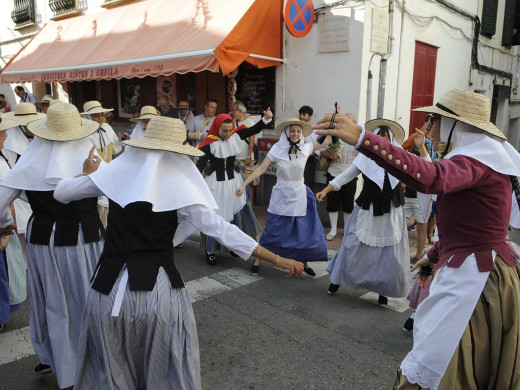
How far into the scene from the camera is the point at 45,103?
36.1 ft

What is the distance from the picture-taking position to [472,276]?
2.20 metres

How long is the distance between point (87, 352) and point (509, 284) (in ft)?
7.18

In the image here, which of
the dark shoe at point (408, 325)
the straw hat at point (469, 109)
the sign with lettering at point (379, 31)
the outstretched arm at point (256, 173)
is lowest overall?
the dark shoe at point (408, 325)

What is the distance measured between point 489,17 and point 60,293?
39.0 ft

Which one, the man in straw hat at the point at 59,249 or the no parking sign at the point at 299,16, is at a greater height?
the no parking sign at the point at 299,16

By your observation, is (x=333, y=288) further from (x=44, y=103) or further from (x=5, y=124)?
(x=44, y=103)

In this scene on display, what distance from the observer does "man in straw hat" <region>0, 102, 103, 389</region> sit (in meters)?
2.97

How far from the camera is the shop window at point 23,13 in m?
14.6

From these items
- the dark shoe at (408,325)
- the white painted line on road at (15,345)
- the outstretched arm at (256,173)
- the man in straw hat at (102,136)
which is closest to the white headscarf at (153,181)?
the white painted line on road at (15,345)

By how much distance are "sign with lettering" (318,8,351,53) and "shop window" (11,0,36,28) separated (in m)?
11.1

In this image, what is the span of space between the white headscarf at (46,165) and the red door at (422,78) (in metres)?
7.40

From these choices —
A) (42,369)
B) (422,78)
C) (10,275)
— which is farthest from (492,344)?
(422,78)

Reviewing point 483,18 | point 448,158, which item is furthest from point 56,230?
point 483,18

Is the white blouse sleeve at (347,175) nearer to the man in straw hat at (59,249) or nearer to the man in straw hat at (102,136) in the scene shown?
the man in straw hat at (59,249)
